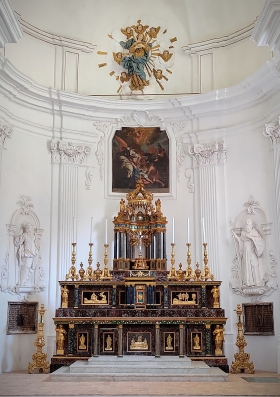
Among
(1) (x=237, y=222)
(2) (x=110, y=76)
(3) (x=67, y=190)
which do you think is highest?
(2) (x=110, y=76)

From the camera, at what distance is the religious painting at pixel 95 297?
1209cm

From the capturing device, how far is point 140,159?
16.6 m

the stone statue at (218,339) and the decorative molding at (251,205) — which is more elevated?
the decorative molding at (251,205)

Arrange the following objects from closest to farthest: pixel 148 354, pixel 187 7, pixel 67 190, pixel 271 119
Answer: pixel 148 354
pixel 271 119
pixel 67 190
pixel 187 7

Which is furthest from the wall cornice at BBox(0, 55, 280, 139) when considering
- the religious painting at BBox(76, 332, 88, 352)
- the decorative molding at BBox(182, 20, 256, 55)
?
the religious painting at BBox(76, 332, 88, 352)

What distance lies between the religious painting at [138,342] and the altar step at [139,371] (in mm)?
307

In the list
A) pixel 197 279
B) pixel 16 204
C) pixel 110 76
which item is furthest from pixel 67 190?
pixel 197 279

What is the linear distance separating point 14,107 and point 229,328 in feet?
28.2

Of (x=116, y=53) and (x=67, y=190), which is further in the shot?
(x=116, y=53)

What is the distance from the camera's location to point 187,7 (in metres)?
17.0

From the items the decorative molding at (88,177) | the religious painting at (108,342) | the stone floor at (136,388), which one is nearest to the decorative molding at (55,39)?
the decorative molding at (88,177)

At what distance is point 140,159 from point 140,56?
11.0 ft

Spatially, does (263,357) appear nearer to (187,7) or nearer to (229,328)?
(229,328)

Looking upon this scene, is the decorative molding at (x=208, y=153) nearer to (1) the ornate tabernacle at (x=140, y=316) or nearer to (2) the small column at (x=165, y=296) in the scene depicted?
(1) the ornate tabernacle at (x=140, y=316)
